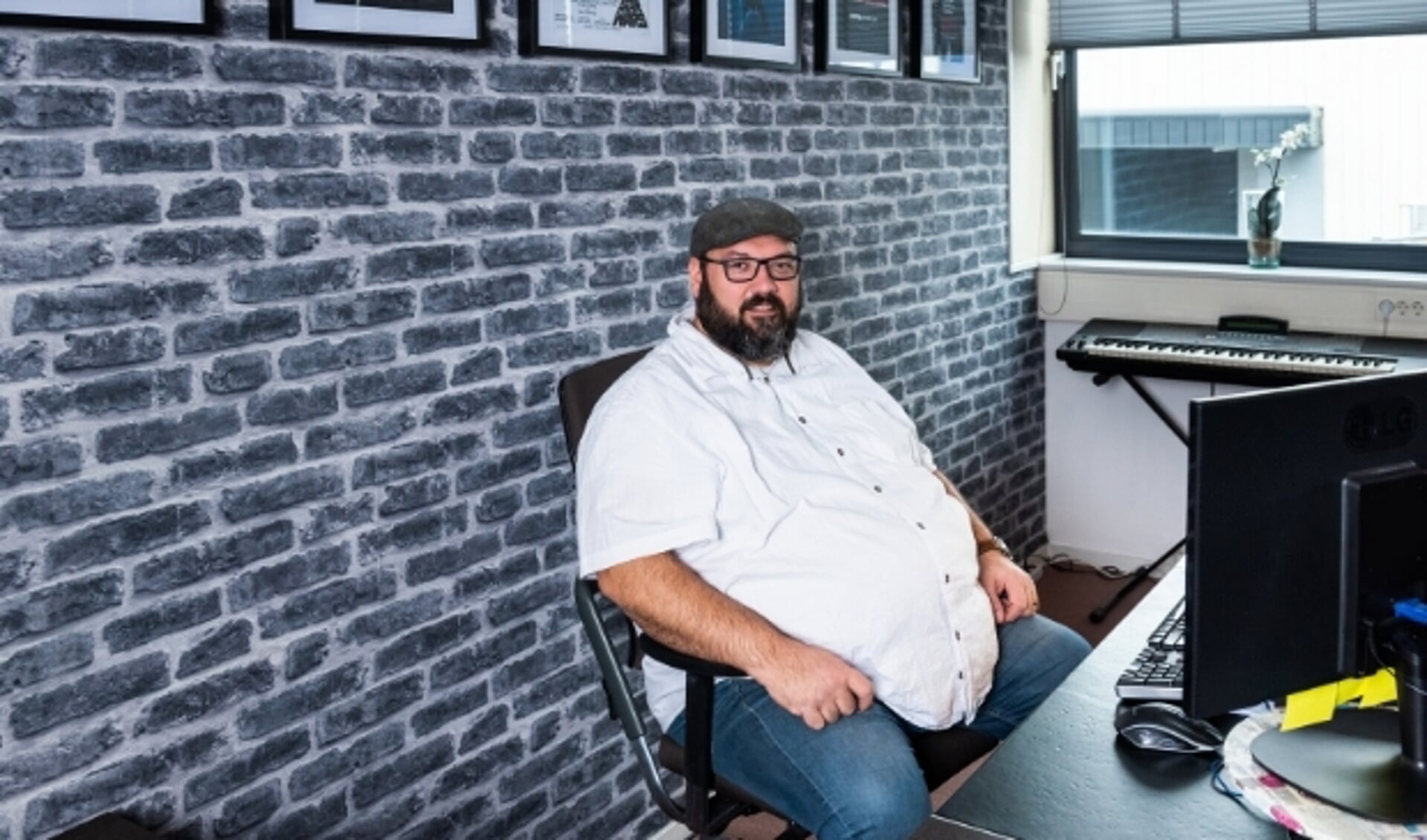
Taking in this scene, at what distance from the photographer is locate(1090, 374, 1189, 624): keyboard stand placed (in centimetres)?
421

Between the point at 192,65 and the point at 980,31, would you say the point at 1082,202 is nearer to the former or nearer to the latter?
the point at 980,31

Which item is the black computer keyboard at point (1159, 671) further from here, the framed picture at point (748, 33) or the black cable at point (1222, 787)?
the framed picture at point (748, 33)

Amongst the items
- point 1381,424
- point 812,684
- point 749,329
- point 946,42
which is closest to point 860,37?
point 946,42

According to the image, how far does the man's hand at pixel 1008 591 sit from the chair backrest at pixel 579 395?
0.74m

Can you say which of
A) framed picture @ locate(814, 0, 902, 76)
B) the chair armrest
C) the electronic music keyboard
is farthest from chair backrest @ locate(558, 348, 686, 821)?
the electronic music keyboard

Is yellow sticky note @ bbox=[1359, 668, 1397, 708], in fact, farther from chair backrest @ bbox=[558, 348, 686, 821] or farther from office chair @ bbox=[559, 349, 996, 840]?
chair backrest @ bbox=[558, 348, 686, 821]

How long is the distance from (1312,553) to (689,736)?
1017 mm

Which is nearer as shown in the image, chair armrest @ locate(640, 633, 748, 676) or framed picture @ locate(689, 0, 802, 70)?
chair armrest @ locate(640, 633, 748, 676)

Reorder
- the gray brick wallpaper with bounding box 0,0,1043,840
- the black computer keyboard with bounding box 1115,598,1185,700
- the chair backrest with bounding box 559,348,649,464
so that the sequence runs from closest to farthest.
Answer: the black computer keyboard with bounding box 1115,598,1185,700 → the gray brick wallpaper with bounding box 0,0,1043,840 → the chair backrest with bounding box 559,348,649,464

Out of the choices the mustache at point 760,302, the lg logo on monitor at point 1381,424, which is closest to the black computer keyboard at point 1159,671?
the lg logo on monitor at point 1381,424

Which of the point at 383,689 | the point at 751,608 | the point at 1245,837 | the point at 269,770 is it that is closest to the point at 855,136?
the point at 751,608

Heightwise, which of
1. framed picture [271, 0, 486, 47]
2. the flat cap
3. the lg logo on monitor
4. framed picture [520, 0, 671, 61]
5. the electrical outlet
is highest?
framed picture [520, 0, 671, 61]

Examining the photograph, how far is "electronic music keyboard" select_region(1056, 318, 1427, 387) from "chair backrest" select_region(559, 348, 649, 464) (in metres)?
2.15

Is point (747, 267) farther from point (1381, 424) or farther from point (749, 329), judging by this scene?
point (1381, 424)
